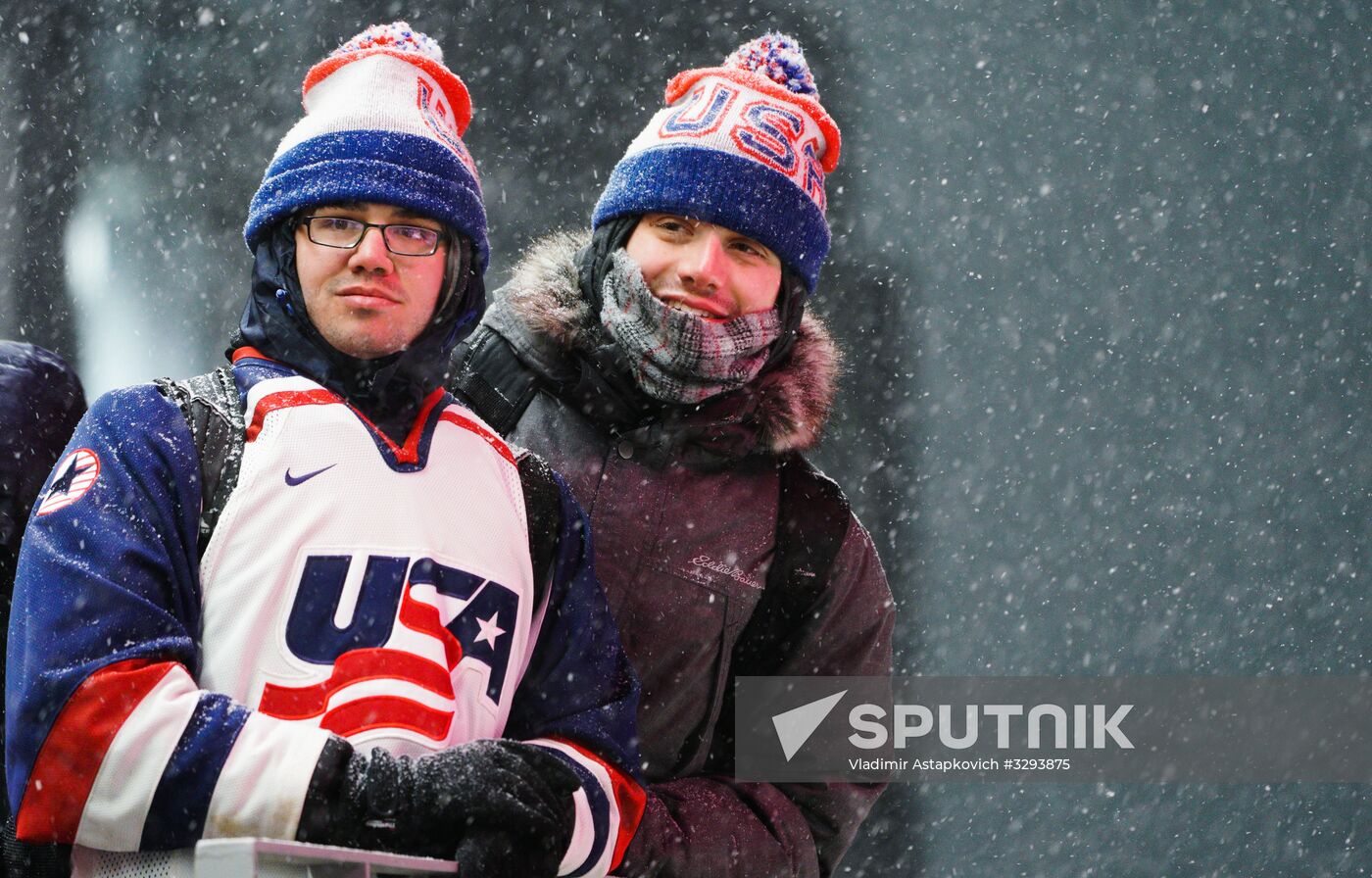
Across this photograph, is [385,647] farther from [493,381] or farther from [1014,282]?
[1014,282]

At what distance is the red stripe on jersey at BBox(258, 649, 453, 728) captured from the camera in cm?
168

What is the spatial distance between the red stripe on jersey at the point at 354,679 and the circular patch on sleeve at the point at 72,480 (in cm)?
31

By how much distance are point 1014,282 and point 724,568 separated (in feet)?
19.6

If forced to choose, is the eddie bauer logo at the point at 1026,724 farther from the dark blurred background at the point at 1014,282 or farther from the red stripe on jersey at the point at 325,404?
the red stripe on jersey at the point at 325,404

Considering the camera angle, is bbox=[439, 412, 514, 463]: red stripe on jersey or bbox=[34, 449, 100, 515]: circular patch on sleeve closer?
bbox=[34, 449, 100, 515]: circular patch on sleeve

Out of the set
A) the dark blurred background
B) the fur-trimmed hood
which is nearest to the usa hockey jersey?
the fur-trimmed hood

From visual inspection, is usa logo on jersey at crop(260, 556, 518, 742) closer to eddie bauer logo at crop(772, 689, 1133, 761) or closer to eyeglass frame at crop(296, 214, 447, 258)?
eyeglass frame at crop(296, 214, 447, 258)

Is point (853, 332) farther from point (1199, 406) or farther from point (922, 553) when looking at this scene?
point (1199, 406)

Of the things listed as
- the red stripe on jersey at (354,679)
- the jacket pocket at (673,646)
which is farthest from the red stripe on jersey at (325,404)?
the jacket pocket at (673,646)

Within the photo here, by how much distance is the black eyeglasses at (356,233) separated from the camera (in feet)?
6.29

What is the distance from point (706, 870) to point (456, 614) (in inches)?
32.5

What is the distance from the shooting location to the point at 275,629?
169cm

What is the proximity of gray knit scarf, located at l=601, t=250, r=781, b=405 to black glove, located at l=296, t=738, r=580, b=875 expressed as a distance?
89 cm

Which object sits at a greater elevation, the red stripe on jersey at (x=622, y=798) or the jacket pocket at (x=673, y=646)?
the jacket pocket at (x=673, y=646)
